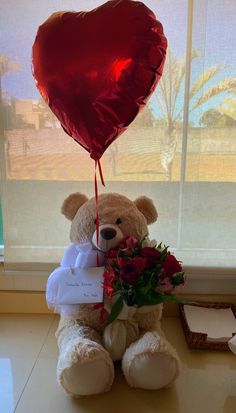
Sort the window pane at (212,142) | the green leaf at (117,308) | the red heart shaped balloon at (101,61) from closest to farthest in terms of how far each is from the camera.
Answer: the red heart shaped balloon at (101,61), the green leaf at (117,308), the window pane at (212,142)

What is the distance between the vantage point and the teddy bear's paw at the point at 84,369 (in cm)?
79

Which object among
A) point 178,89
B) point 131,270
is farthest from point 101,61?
point 131,270

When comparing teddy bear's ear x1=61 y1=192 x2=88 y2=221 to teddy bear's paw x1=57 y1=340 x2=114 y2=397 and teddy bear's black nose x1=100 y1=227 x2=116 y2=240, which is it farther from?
teddy bear's paw x1=57 y1=340 x2=114 y2=397

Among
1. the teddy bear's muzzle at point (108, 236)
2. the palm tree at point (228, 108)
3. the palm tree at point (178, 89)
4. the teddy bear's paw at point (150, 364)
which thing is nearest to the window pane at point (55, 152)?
the palm tree at point (178, 89)

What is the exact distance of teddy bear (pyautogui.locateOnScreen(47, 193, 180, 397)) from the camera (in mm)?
805

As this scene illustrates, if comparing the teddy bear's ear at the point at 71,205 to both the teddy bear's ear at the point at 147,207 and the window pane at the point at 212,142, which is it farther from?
the window pane at the point at 212,142

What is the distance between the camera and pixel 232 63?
101 centimetres

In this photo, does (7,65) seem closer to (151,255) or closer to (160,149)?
(160,149)

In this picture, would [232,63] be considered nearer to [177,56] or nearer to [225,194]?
[177,56]

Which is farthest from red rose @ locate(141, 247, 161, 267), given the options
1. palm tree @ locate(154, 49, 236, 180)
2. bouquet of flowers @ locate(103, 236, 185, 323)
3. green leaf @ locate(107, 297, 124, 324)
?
palm tree @ locate(154, 49, 236, 180)

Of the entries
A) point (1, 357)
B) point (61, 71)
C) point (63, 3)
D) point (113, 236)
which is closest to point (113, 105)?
point (61, 71)

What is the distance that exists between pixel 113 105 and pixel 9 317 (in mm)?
735

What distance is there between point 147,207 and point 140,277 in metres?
0.23

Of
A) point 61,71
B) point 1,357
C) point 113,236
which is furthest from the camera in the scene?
point 1,357
